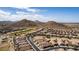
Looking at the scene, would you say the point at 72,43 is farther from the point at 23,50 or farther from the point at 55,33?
the point at 23,50
